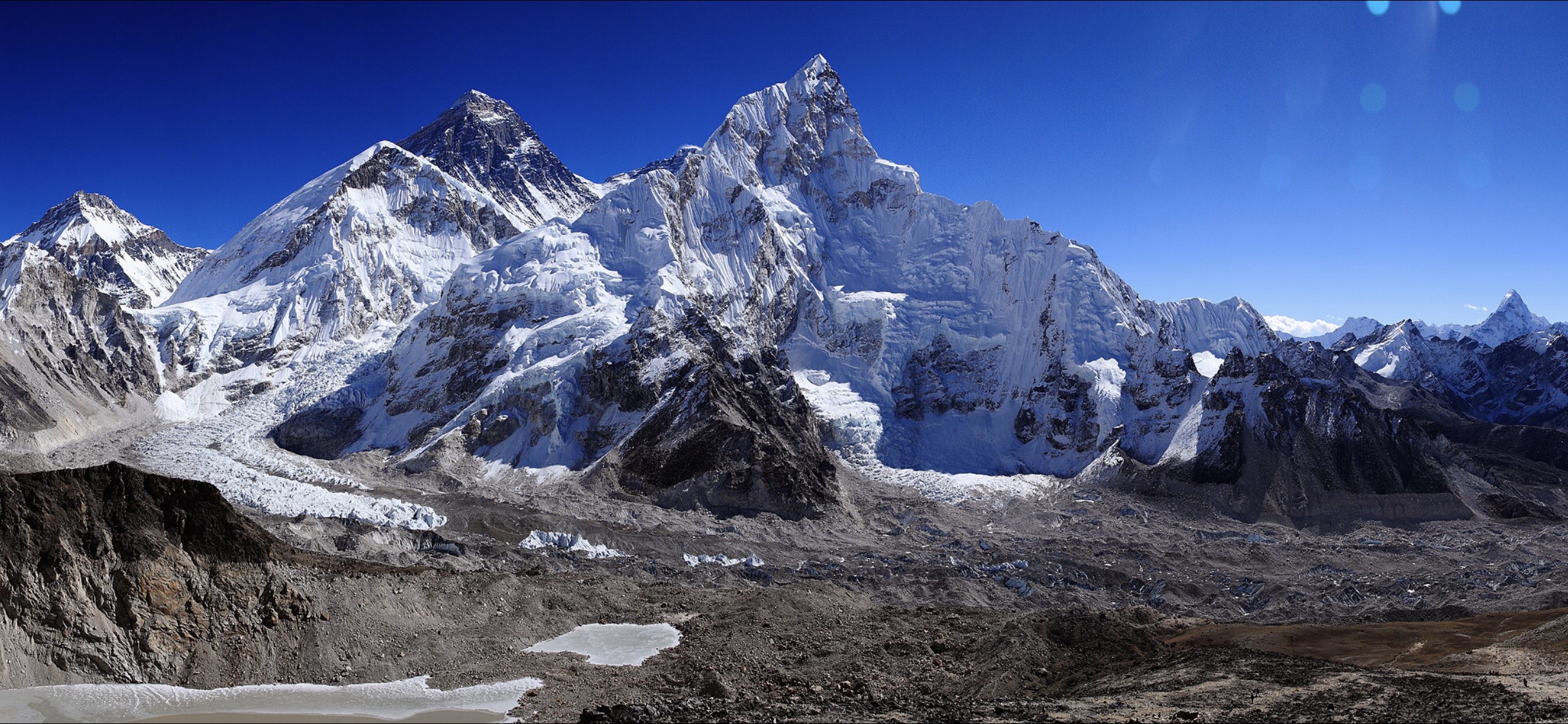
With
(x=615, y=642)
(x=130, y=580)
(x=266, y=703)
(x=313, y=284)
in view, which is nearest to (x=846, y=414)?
(x=313, y=284)

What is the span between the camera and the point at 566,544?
3531 inches

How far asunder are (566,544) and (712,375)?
43.5 m

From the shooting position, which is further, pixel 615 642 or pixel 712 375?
pixel 712 375

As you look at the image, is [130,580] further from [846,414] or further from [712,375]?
[846,414]

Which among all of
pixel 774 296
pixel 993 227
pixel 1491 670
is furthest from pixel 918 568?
pixel 993 227

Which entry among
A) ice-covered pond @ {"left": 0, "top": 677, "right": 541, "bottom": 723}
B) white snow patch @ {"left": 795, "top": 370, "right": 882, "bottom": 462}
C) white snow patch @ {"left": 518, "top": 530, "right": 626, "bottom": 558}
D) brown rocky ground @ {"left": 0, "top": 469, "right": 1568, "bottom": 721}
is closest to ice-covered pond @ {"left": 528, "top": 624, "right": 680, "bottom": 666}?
brown rocky ground @ {"left": 0, "top": 469, "right": 1568, "bottom": 721}

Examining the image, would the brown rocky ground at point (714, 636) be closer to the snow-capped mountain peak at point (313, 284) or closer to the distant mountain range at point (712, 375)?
the distant mountain range at point (712, 375)

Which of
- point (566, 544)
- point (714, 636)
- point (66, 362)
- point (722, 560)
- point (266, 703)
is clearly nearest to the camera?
point (266, 703)

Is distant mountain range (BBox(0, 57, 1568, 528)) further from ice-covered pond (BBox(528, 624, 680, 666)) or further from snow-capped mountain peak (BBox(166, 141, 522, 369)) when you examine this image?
ice-covered pond (BBox(528, 624, 680, 666))

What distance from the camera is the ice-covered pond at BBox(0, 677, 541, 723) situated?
108 ft

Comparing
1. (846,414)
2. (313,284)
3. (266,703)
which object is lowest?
(266,703)

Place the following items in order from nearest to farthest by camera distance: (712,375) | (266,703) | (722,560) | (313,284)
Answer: (266,703), (722,560), (712,375), (313,284)

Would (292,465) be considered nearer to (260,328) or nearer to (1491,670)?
(260,328)

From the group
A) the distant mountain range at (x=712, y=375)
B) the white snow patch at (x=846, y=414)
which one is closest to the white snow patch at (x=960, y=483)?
the distant mountain range at (x=712, y=375)
